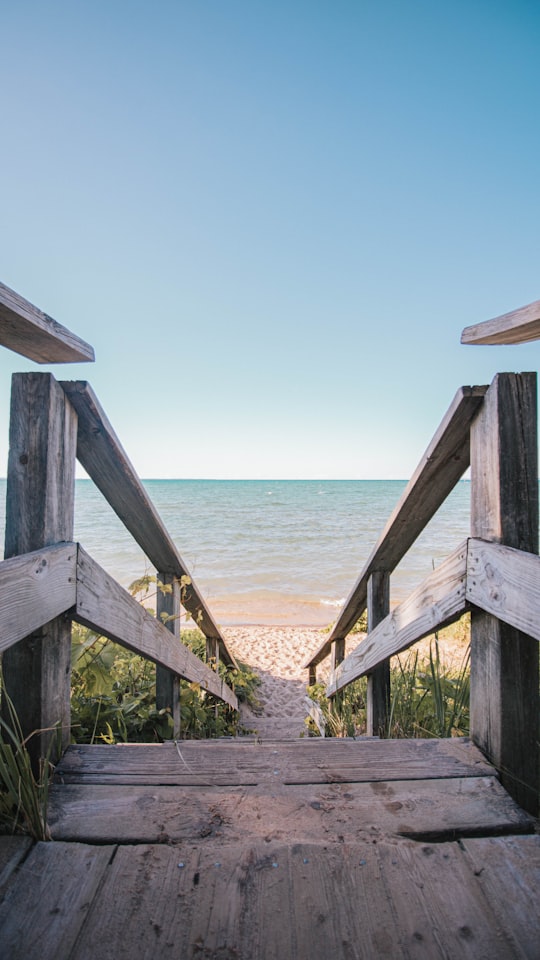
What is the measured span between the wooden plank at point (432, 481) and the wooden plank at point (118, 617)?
115cm

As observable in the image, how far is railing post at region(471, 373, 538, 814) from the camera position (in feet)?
4.32

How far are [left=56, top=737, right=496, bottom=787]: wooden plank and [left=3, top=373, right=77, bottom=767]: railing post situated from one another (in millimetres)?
204

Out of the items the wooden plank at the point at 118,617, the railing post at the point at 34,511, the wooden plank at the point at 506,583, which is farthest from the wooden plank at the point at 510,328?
the wooden plank at the point at 118,617

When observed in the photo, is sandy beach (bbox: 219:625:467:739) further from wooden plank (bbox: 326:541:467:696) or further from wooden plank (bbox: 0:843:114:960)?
wooden plank (bbox: 0:843:114:960)

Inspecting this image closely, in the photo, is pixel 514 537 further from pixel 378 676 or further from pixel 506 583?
pixel 378 676

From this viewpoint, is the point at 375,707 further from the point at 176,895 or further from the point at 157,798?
the point at 176,895

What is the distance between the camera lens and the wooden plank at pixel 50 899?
84cm

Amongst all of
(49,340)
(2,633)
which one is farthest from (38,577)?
(49,340)

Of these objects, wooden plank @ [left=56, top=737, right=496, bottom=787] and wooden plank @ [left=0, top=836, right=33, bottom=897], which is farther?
wooden plank @ [left=56, top=737, right=496, bottom=787]

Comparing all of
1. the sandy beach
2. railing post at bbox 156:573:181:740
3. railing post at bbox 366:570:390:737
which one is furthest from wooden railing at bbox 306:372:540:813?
the sandy beach

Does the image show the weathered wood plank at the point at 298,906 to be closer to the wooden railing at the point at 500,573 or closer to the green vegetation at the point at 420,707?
the wooden railing at the point at 500,573

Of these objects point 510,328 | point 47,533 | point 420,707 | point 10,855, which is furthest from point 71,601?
point 420,707

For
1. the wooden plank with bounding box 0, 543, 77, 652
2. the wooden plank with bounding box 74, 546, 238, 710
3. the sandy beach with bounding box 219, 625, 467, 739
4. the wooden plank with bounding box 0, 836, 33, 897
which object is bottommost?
the sandy beach with bounding box 219, 625, 467, 739

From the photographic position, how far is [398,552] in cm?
236
